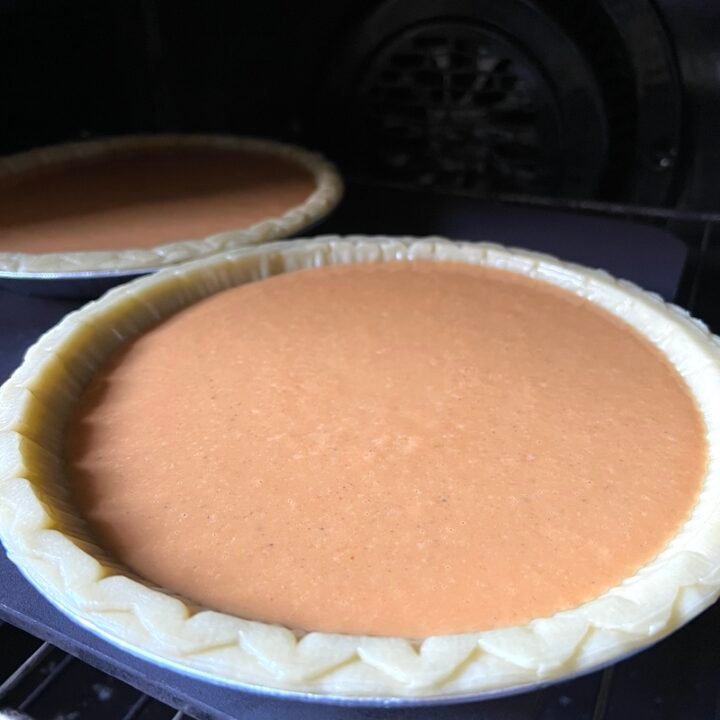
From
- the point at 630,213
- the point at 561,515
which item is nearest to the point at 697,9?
the point at 630,213

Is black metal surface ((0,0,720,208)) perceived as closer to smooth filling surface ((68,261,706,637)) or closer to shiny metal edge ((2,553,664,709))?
smooth filling surface ((68,261,706,637))

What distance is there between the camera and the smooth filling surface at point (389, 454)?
562 millimetres

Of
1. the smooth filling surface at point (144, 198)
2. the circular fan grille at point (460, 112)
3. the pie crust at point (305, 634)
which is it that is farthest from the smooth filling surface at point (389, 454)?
the circular fan grille at point (460, 112)

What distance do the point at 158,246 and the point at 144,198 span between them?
243 mm

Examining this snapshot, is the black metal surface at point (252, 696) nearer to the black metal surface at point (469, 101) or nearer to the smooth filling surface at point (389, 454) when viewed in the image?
the smooth filling surface at point (389, 454)

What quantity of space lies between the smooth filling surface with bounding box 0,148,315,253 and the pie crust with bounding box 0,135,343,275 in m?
0.01

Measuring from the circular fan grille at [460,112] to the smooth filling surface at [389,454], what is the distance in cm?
33

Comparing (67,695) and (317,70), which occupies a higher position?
(317,70)

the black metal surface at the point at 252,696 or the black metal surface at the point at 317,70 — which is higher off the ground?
the black metal surface at the point at 317,70

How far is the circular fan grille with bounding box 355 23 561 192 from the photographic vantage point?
1.13 meters

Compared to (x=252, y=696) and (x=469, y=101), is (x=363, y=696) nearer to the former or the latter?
(x=252, y=696)

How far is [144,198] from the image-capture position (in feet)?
3.97

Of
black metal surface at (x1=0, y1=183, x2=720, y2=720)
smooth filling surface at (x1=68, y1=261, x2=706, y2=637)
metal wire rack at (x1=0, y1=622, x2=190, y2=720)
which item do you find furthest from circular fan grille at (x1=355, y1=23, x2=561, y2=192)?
metal wire rack at (x1=0, y1=622, x2=190, y2=720)

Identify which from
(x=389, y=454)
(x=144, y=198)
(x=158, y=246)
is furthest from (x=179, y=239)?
(x=389, y=454)
